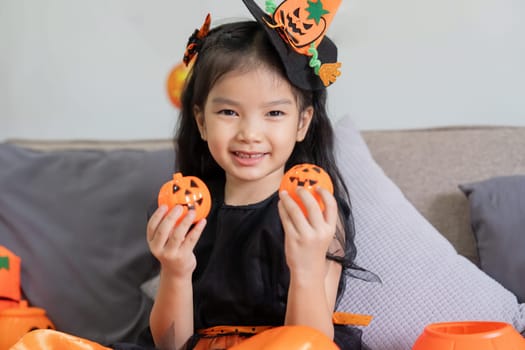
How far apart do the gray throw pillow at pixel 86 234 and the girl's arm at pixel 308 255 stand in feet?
1.82

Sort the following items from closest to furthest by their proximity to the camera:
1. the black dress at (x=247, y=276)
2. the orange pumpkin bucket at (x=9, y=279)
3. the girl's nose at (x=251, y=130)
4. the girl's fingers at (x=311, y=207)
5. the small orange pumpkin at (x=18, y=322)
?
the girl's fingers at (x=311, y=207), the girl's nose at (x=251, y=130), the black dress at (x=247, y=276), the small orange pumpkin at (x=18, y=322), the orange pumpkin bucket at (x=9, y=279)

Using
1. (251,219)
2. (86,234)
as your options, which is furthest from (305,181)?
(86,234)

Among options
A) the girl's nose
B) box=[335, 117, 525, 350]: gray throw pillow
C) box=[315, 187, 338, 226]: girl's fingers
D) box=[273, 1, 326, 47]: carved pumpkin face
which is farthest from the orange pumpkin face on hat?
box=[335, 117, 525, 350]: gray throw pillow

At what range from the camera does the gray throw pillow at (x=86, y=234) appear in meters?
1.64

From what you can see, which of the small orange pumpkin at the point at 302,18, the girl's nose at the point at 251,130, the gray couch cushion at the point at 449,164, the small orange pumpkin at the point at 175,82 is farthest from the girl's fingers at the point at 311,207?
the small orange pumpkin at the point at 175,82

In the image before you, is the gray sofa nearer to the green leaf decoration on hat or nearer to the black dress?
the black dress

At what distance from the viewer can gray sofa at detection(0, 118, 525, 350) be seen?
1.59m

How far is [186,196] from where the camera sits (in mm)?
1124

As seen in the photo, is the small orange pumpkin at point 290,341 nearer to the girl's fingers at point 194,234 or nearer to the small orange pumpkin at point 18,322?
the girl's fingers at point 194,234

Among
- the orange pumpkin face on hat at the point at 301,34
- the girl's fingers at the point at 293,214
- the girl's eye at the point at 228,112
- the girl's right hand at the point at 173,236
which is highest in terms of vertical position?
the orange pumpkin face on hat at the point at 301,34

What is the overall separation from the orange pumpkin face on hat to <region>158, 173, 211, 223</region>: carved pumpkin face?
25cm

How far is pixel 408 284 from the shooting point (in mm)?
1344

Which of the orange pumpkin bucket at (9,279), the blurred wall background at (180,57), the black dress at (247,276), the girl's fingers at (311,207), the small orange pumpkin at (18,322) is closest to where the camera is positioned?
the girl's fingers at (311,207)

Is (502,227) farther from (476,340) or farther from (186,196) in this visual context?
(186,196)
